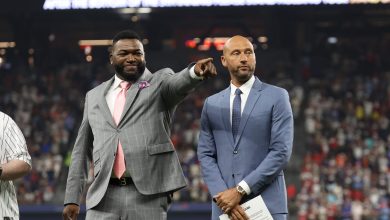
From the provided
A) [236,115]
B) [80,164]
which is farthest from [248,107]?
[80,164]

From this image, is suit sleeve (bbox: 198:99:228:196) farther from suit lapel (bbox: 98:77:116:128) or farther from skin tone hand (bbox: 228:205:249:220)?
suit lapel (bbox: 98:77:116:128)

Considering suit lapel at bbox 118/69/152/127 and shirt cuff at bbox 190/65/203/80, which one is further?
suit lapel at bbox 118/69/152/127

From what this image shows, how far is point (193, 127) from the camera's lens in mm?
21516

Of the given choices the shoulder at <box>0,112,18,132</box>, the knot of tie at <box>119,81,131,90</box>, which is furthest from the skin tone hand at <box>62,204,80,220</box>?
the knot of tie at <box>119,81,131,90</box>

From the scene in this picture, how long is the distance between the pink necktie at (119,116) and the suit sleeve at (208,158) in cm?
49

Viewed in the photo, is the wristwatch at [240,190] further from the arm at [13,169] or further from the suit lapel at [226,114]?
the arm at [13,169]

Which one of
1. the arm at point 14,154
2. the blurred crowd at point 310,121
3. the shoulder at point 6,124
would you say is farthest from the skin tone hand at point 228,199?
the blurred crowd at point 310,121

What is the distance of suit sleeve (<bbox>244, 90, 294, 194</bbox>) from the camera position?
4844 millimetres

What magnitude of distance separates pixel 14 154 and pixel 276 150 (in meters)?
1.48

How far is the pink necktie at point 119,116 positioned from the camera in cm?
492

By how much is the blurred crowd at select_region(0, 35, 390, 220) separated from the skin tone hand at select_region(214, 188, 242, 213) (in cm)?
1291

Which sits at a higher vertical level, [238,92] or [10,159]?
[238,92]

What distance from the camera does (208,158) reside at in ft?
16.7

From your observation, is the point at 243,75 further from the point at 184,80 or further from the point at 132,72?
the point at 132,72
